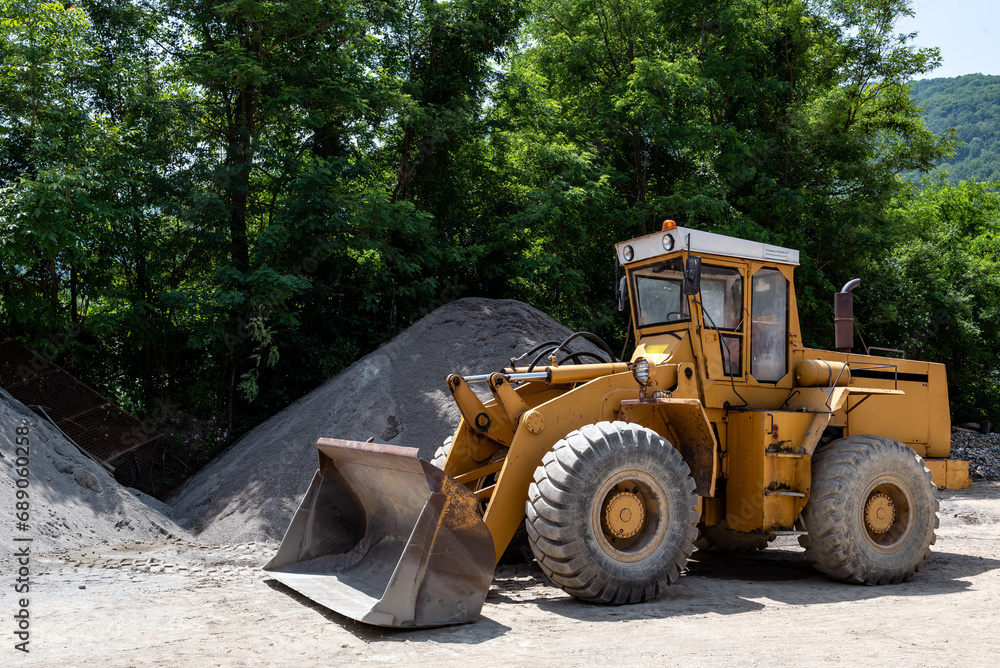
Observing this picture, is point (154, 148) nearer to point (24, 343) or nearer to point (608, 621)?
point (24, 343)

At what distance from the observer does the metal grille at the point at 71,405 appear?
10.4m

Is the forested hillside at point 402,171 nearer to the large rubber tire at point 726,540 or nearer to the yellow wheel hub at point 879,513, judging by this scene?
the large rubber tire at point 726,540

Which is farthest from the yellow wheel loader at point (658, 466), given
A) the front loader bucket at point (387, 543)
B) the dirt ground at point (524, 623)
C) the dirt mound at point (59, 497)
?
the dirt mound at point (59, 497)

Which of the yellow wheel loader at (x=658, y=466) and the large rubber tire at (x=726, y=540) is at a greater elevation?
the yellow wheel loader at (x=658, y=466)

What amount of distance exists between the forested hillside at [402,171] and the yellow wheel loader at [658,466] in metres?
5.95

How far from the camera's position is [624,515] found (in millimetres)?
5699

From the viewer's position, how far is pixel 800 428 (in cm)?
681

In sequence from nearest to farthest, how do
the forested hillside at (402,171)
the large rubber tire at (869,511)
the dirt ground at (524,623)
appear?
the dirt ground at (524,623) → the large rubber tire at (869,511) → the forested hillside at (402,171)

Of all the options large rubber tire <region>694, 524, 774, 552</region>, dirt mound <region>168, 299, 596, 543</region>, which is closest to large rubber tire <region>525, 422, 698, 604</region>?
large rubber tire <region>694, 524, 774, 552</region>

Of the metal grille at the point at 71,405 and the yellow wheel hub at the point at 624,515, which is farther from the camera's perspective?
the metal grille at the point at 71,405

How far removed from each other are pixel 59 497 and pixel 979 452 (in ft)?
67.1

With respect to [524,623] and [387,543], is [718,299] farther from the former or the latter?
[387,543]

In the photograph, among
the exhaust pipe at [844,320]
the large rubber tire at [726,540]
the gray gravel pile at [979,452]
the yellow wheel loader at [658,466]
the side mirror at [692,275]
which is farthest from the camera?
the gray gravel pile at [979,452]

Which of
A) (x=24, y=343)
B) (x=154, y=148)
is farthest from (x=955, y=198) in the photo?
(x=24, y=343)
